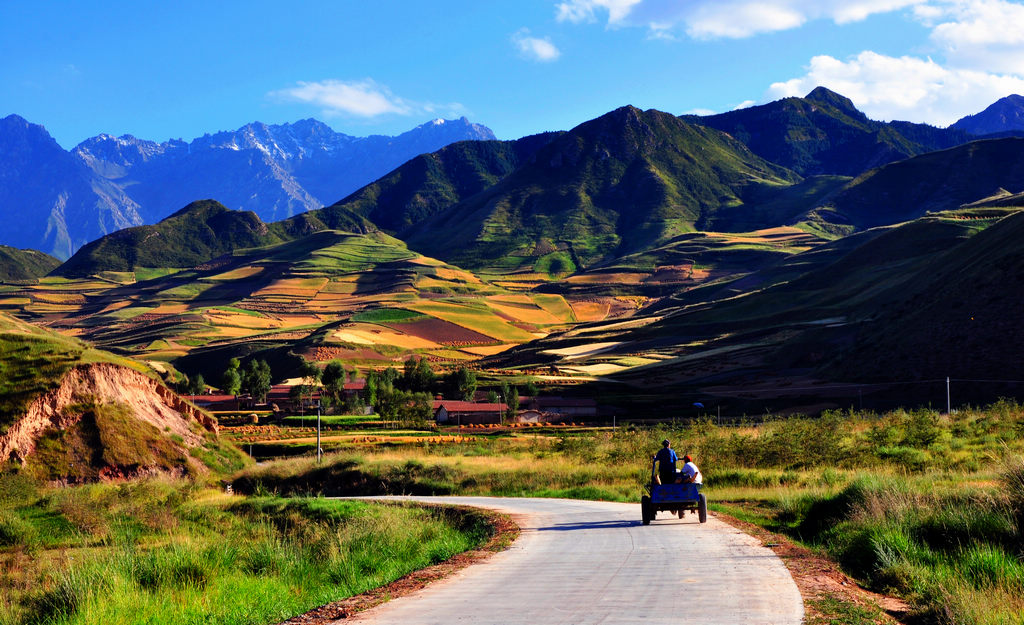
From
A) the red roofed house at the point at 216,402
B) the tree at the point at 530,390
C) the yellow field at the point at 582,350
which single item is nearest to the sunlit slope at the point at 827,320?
the yellow field at the point at 582,350

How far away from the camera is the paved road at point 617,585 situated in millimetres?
10406

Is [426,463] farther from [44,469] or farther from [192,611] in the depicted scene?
[192,611]

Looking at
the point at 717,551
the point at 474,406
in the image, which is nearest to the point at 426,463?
the point at 717,551

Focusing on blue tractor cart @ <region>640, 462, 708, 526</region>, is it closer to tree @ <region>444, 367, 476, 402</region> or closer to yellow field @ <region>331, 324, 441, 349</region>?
tree @ <region>444, 367, 476, 402</region>

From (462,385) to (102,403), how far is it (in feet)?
210

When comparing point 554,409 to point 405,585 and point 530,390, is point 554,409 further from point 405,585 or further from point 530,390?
point 405,585

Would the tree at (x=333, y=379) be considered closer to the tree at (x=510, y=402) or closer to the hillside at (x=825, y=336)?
the tree at (x=510, y=402)

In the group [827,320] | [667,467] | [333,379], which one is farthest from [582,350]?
[667,467]

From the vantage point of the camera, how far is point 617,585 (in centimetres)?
1253

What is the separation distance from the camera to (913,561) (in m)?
14.3

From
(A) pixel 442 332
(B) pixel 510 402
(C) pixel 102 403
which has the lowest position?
(B) pixel 510 402

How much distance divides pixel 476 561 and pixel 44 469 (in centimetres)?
3009

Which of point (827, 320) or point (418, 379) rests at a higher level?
point (827, 320)

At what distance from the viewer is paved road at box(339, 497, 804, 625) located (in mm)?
10406
